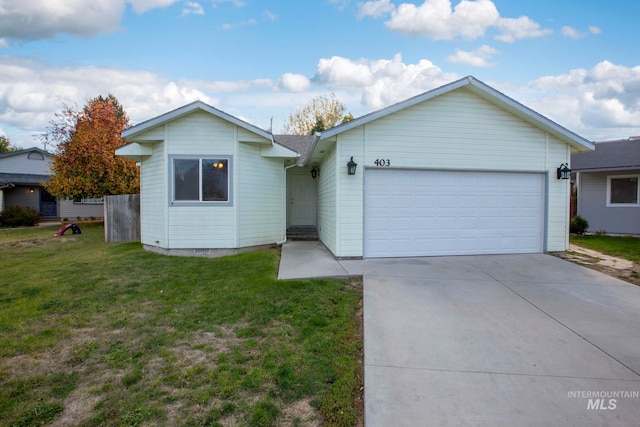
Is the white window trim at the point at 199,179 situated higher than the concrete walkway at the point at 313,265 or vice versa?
the white window trim at the point at 199,179

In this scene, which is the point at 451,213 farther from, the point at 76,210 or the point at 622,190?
the point at 76,210

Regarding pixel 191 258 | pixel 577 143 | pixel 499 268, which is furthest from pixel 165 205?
pixel 577 143

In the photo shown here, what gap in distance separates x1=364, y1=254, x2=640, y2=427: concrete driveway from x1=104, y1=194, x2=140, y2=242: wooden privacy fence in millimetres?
9302

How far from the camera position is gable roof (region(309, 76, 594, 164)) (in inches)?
301

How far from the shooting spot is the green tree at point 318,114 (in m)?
29.0

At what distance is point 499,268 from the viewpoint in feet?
23.1

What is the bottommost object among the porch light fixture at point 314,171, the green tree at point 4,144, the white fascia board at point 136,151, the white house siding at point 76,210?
the white house siding at point 76,210

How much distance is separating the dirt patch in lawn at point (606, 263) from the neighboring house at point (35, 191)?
26.1 meters

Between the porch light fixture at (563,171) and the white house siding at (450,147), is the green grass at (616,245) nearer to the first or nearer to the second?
the white house siding at (450,147)

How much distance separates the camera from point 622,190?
13773mm

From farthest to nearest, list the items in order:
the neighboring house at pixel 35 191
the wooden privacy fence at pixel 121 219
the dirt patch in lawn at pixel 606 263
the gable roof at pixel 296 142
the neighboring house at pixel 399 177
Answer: the neighboring house at pixel 35 191
the gable roof at pixel 296 142
the wooden privacy fence at pixel 121 219
the neighboring house at pixel 399 177
the dirt patch in lawn at pixel 606 263

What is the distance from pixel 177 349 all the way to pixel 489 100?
8470 mm

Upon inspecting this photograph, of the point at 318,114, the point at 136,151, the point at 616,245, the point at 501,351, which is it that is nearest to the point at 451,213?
the point at 501,351

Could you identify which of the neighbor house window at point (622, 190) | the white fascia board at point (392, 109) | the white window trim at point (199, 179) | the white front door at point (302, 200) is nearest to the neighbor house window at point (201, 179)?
the white window trim at point (199, 179)
